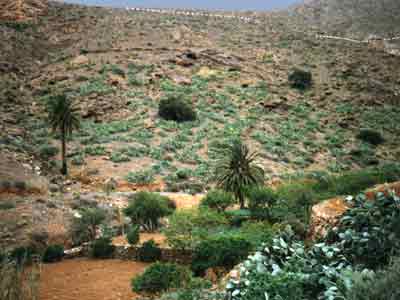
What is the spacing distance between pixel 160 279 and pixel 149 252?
6.61 meters

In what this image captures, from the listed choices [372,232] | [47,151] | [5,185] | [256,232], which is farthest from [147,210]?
[372,232]

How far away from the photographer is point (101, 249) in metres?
22.9

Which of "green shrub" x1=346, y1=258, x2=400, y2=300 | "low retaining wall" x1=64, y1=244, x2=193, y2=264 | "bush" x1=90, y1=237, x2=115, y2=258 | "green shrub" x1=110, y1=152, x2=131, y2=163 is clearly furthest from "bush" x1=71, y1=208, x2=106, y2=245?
"green shrub" x1=346, y1=258, x2=400, y2=300

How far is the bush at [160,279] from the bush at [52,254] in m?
8.29

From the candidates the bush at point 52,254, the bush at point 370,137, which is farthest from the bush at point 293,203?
the bush at point 370,137

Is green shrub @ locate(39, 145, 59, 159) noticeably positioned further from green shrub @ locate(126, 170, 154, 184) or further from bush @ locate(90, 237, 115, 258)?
bush @ locate(90, 237, 115, 258)

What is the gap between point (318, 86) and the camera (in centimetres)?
5934

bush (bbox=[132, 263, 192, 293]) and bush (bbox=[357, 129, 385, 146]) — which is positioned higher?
bush (bbox=[132, 263, 192, 293])

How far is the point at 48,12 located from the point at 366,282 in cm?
7859

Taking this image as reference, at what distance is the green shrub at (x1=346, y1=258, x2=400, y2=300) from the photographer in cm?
404

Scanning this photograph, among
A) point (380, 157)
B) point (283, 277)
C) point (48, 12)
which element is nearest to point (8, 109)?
point (48, 12)

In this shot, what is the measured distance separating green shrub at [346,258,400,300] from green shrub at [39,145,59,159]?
3791 cm

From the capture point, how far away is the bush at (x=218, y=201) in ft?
94.3

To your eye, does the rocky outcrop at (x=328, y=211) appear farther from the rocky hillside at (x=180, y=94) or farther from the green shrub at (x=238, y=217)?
the rocky hillside at (x=180, y=94)
